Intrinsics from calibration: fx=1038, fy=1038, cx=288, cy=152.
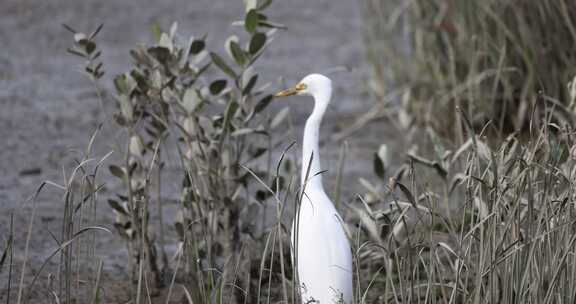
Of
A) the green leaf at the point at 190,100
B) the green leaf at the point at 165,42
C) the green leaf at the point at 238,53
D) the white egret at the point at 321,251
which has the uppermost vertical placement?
the green leaf at the point at 165,42

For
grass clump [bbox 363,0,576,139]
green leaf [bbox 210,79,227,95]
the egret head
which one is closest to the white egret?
the egret head

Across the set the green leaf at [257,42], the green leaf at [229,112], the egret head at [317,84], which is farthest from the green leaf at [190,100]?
the egret head at [317,84]

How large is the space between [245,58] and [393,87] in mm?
3126

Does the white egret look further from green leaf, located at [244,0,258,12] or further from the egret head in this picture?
green leaf, located at [244,0,258,12]

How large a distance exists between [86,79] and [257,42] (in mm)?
3547

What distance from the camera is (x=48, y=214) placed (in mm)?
3822

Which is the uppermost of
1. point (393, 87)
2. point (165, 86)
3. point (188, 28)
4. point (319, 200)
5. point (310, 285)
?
point (188, 28)

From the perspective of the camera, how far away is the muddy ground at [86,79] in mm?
4035

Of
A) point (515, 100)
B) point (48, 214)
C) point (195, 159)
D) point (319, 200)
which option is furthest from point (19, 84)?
point (319, 200)

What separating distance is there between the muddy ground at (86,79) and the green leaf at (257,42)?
1.13 feet

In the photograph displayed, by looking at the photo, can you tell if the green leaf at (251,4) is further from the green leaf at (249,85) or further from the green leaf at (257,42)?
the green leaf at (249,85)

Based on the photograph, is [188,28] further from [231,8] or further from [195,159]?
[195,159]

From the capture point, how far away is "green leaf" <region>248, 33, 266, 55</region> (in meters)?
3.00

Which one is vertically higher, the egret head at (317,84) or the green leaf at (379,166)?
the egret head at (317,84)
